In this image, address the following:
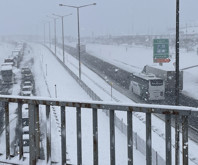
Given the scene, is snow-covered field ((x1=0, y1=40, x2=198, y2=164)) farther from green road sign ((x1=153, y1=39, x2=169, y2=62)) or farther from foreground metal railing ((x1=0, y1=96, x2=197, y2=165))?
green road sign ((x1=153, y1=39, x2=169, y2=62))

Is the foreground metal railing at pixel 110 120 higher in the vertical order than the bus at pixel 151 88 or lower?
higher

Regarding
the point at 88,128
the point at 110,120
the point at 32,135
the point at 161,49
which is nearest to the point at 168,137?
the point at 110,120

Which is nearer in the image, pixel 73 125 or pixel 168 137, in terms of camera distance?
pixel 168 137

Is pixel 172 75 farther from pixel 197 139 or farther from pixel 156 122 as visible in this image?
pixel 197 139

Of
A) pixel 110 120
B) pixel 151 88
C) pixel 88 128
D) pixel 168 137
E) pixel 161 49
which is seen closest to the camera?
pixel 168 137

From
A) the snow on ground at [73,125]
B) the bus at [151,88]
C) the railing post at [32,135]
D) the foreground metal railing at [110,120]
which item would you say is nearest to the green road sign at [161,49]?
the bus at [151,88]

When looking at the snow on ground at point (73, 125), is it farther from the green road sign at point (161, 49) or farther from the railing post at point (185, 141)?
the green road sign at point (161, 49)

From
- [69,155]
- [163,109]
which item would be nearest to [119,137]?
[69,155]

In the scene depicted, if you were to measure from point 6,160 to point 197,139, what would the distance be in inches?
766

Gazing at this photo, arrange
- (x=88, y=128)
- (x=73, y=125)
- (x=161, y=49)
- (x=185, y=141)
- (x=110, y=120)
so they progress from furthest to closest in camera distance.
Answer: (x=161, y=49)
(x=73, y=125)
(x=88, y=128)
(x=110, y=120)
(x=185, y=141)

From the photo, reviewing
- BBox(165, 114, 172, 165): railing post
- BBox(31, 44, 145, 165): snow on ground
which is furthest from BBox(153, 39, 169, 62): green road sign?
BBox(165, 114, 172, 165): railing post

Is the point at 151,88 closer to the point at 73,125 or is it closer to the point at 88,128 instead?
the point at 73,125

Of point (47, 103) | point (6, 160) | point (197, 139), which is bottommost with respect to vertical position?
point (197, 139)

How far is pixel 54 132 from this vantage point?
934 inches
